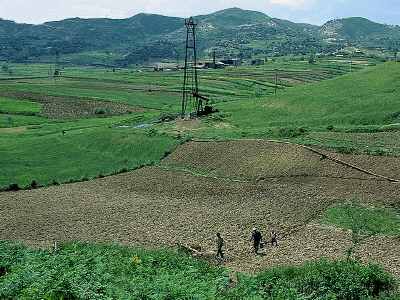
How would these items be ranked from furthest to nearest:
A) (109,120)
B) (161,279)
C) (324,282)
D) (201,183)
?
(109,120), (201,183), (324,282), (161,279)

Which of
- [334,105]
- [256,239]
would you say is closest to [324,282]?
[256,239]

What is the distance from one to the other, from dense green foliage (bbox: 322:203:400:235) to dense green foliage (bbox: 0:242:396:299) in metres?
8.75

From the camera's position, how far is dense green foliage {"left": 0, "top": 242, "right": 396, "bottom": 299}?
18.1 meters

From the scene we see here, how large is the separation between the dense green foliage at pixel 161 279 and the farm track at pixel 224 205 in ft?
13.3

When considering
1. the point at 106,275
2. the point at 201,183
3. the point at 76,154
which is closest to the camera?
the point at 106,275

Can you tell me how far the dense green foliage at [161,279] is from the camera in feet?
59.4

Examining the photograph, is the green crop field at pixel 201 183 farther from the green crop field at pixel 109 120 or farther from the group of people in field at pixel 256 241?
the group of people in field at pixel 256 241

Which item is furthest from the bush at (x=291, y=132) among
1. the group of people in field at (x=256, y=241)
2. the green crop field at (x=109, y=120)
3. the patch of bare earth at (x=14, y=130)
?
the patch of bare earth at (x=14, y=130)

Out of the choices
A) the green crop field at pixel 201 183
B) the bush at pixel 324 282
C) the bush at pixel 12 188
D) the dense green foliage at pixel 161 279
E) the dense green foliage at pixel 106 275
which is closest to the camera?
the dense green foliage at pixel 106 275

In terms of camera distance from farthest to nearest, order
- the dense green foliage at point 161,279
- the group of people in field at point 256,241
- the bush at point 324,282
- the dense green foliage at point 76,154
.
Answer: the dense green foliage at point 76,154, the group of people in field at point 256,241, the bush at point 324,282, the dense green foliage at point 161,279

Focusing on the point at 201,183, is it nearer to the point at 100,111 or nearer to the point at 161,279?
the point at 161,279

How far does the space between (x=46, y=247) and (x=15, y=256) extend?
5.51 m

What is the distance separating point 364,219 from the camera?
32.8 metres

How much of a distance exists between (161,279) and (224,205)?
19.9 m
